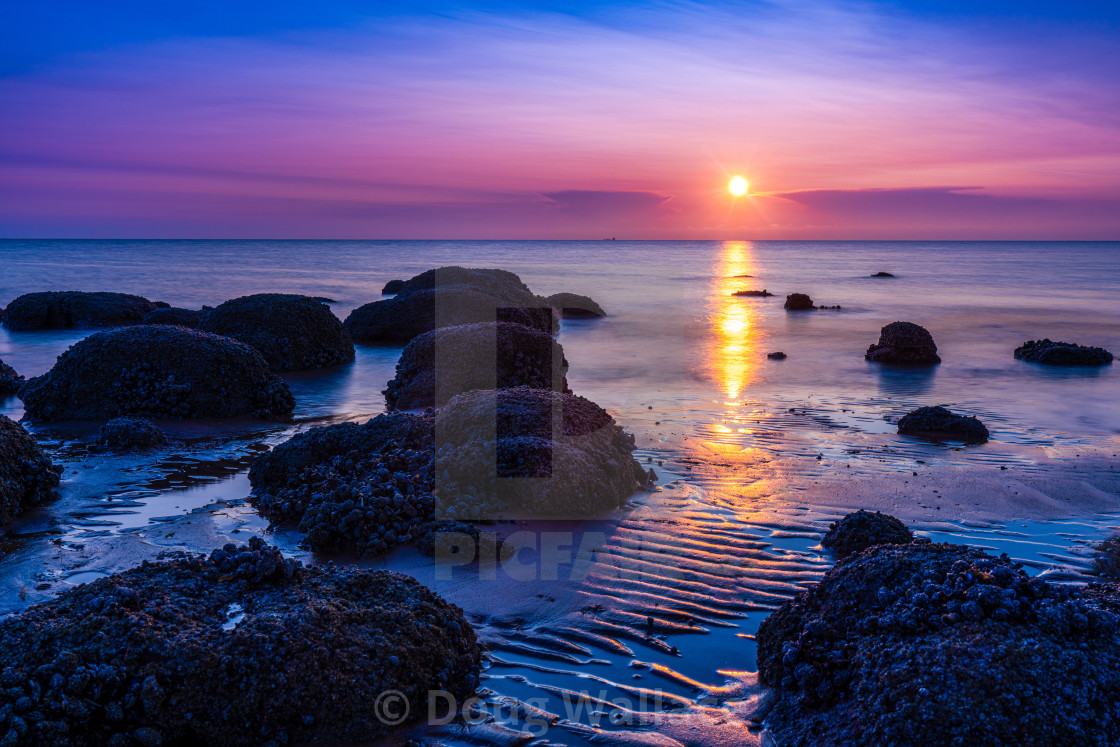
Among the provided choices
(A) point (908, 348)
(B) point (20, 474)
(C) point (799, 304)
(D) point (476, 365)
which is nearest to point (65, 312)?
(D) point (476, 365)

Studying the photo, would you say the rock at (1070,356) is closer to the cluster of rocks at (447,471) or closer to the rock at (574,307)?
the cluster of rocks at (447,471)

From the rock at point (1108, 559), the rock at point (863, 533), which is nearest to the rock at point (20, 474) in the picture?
the rock at point (863, 533)

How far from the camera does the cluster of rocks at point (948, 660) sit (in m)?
3.39

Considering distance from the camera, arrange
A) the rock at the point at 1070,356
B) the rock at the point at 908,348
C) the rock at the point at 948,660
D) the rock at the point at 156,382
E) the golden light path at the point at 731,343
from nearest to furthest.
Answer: the rock at the point at 948,660 → the rock at the point at 156,382 → the golden light path at the point at 731,343 → the rock at the point at 1070,356 → the rock at the point at 908,348

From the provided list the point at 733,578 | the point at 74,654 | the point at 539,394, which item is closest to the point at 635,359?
the point at 539,394

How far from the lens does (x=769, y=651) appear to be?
4742mm

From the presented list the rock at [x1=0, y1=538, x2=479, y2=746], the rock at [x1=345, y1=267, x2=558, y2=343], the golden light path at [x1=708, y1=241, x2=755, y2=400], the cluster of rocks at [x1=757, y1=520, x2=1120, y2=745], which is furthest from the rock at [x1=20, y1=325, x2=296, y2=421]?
the cluster of rocks at [x1=757, y1=520, x2=1120, y2=745]

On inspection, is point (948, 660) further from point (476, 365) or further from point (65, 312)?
→ point (65, 312)

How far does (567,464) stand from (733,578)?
2306mm

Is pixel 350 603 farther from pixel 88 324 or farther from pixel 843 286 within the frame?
pixel 843 286

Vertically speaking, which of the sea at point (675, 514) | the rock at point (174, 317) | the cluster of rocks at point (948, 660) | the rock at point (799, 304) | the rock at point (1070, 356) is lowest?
the sea at point (675, 514)

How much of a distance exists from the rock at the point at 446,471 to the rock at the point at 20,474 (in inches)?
80.2

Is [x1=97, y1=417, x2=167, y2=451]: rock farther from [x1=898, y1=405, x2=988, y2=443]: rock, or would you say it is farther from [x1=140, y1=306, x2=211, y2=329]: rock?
[x1=140, y1=306, x2=211, y2=329]: rock

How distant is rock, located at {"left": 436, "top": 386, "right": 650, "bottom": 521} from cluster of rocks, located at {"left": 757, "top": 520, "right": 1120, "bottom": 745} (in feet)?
11.1
